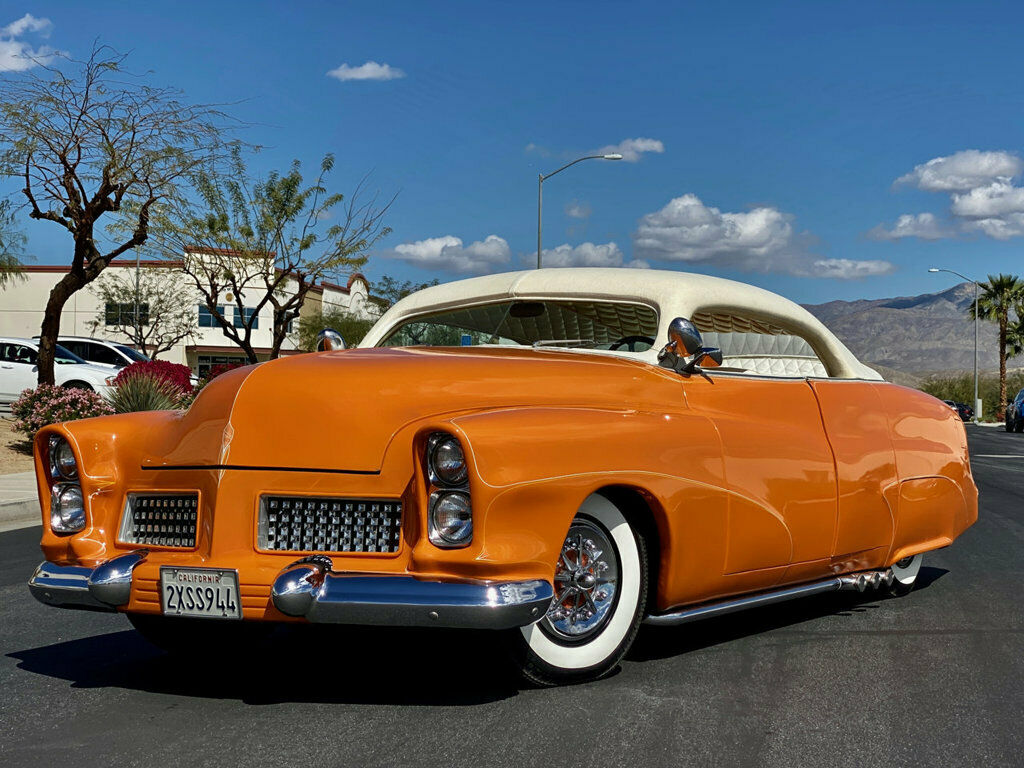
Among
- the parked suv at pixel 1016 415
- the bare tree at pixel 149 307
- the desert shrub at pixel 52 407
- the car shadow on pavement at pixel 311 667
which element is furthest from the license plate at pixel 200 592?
the bare tree at pixel 149 307

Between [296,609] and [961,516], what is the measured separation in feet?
12.6

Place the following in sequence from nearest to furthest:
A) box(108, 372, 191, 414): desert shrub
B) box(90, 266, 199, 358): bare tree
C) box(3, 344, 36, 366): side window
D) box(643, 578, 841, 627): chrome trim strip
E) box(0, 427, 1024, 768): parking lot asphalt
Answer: box(0, 427, 1024, 768): parking lot asphalt → box(643, 578, 841, 627): chrome trim strip → box(108, 372, 191, 414): desert shrub → box(3, 344, 36, 366): side window → box(90, 266, 199, 358): bare tree

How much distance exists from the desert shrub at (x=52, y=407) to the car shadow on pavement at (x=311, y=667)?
11.8m

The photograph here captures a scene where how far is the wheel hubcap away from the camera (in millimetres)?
3688

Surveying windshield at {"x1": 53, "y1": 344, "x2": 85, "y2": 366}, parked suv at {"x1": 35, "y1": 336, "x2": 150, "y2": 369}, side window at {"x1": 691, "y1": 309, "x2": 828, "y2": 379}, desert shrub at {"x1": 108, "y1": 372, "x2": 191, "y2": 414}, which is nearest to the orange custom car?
side window at {"x1": 691, "y1": 309, "x2": 828, "y2": 379}

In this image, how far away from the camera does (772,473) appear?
4.31 meters

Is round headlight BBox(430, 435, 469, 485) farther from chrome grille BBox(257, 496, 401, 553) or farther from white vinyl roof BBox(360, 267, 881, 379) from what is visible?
white vinyl roof BBox(360, 267, 881, 379)

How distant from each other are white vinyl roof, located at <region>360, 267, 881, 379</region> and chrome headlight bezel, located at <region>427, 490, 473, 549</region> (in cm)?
129

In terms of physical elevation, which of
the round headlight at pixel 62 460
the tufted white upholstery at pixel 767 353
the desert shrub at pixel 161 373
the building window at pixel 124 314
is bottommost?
the round headlight at pixel 62 460

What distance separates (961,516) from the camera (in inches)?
226

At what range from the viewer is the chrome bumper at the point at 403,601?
3.22 meters

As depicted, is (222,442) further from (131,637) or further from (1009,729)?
(1009,729)

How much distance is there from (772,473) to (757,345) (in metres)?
1.41

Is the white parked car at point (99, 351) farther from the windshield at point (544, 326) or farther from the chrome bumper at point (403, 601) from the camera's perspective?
the chrome bumper at point (403, 601)
